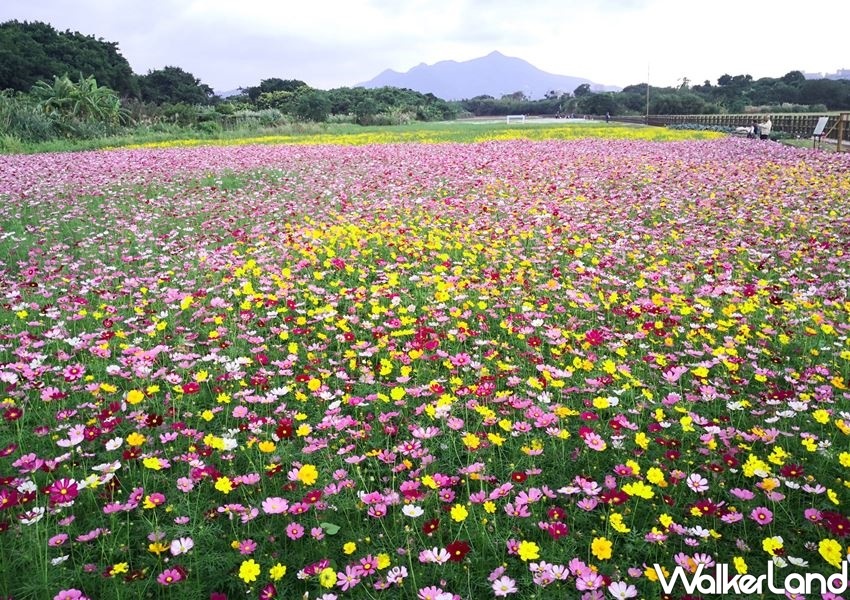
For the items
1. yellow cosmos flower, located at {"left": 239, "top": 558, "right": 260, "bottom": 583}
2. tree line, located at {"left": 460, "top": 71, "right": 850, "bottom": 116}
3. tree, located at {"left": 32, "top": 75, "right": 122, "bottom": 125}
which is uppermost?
tree line, located at {"left": 460, "top": 71, "right": 850, "bottom": 116}

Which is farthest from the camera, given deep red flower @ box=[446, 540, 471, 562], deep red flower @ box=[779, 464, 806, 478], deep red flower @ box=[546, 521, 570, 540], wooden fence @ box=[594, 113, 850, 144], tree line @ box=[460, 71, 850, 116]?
tree line @ box=[460, 71, 850, 116]

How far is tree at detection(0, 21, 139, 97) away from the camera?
3834cm

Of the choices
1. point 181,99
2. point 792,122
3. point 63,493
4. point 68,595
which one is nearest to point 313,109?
point 792,122

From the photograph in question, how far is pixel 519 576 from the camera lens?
189cm

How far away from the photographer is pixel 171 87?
58250mm

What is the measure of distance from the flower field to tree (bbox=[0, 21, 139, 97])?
38332 mm

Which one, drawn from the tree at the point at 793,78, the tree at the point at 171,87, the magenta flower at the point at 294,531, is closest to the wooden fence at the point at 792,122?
the magenta flower at the point at 294,531

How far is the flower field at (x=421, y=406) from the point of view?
1.90m

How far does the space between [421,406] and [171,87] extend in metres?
65.7

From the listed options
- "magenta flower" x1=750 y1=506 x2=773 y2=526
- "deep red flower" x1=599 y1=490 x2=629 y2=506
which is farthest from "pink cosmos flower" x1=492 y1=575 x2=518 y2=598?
"magenta flower" x1=750 y1=506 x2=773 y2=526

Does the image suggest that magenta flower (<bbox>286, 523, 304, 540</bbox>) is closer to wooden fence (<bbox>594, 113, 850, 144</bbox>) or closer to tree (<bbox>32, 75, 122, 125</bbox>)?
wooden fence (<bbox>594, 113, 850, 144</bbox>)

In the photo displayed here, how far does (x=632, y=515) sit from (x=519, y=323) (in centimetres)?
183

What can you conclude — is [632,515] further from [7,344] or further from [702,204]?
[702,204]

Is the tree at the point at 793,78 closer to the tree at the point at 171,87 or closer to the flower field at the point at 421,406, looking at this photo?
the tree at the point at 171,87
